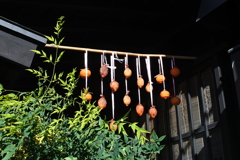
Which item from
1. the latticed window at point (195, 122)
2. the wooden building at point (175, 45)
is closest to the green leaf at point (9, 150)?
the wooden building at point (175, 45)

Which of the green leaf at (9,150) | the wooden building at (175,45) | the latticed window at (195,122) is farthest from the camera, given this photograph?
the latticed window at (195,122)

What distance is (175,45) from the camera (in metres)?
4.93

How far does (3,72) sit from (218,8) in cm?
240

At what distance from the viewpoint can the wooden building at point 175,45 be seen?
3.70m

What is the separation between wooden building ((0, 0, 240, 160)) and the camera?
146 inches

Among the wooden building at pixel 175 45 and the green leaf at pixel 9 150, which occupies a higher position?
the wooden building at pixel 175 45

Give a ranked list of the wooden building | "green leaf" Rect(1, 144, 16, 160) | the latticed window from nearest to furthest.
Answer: "green leaf" Rect(1, 144, 16, 160)
the wooden building
the latticed window

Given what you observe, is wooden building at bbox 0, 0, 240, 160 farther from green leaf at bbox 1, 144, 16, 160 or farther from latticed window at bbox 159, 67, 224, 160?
green leaf at bbox 1, 144, 16, 160

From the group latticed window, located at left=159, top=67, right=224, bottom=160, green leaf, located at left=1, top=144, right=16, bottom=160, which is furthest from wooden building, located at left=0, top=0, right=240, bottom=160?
green leaf, located at left=1, top=144, right=16, bottom=160

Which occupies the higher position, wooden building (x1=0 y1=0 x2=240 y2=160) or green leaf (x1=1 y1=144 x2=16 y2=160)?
wooden building (x1=0 y1=0 x2=240 y2=160)

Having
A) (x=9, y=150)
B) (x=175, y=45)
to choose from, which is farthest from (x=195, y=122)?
(x=9, y=150)

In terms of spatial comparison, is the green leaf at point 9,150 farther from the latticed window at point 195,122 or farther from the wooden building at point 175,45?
the latticed window at point 195,122

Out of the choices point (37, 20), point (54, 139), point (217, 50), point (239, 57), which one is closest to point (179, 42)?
point (217, 50)

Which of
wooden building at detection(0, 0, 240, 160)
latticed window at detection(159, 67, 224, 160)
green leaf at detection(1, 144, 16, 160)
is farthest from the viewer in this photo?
latticed window at detection(159, 67, 224, 160)
